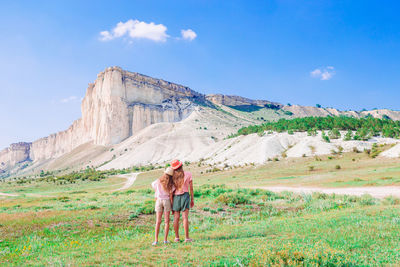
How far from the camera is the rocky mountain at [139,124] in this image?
297 ft

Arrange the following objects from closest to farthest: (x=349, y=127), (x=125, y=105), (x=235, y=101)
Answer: (x=349, y=127)
(x=125, y=105)
(x=235, y=101)

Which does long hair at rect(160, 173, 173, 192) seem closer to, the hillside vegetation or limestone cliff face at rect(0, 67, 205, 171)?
the hillside vegetation

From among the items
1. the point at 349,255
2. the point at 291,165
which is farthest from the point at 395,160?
the point at 349,255

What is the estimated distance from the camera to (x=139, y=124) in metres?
114

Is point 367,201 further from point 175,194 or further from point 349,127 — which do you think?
point 349,127

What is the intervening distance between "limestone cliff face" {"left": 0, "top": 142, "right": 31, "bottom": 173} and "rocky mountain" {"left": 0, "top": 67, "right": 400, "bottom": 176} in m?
26.6

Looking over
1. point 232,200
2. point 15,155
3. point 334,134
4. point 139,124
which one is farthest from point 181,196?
point 15,155

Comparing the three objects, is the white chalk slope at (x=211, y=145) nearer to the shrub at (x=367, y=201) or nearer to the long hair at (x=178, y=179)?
the shrub at (x=367, y=201)

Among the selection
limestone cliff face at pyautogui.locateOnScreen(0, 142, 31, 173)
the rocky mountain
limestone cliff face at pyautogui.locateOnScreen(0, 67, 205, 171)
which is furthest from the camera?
limestone cliff face at pyautogui.locateOnScreen(0, 142, 31, 173)

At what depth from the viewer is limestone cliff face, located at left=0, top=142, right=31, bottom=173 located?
560 feet

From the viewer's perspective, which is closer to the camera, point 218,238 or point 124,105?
point 218,238

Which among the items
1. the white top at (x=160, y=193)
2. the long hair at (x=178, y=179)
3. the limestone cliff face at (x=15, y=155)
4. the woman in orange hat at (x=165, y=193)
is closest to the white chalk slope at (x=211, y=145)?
the long hair at (x=178, y=179)

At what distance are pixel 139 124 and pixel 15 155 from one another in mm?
103348

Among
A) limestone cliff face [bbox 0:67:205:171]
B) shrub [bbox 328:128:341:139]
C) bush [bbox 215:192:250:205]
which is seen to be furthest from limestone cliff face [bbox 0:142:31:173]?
bush [bbox 215:192:250:205]
